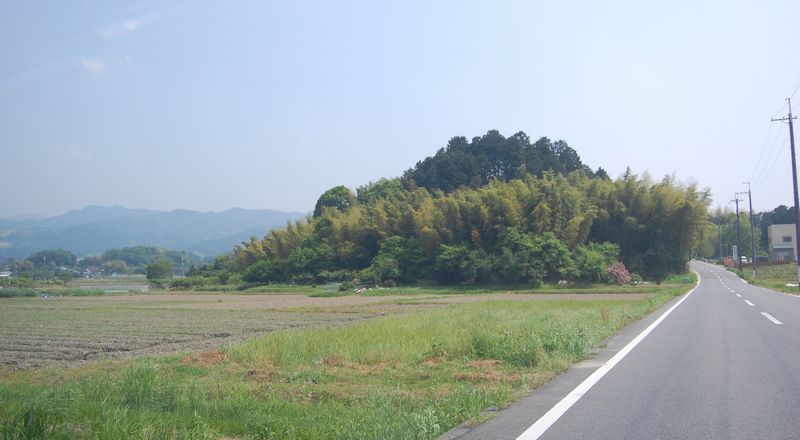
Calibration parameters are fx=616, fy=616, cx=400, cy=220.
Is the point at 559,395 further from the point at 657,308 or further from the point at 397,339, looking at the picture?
the point at 657,308

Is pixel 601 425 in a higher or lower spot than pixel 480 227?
lower

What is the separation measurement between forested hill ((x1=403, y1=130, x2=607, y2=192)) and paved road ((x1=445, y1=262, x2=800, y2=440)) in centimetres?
6123

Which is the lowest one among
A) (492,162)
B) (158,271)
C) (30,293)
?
(30,293)

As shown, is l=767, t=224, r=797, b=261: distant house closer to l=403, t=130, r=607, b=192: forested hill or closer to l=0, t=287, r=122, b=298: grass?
l=403, t=130, r=607, b=192: forested hill

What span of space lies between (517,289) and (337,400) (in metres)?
39.8

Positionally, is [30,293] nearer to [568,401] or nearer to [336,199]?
[336,199]

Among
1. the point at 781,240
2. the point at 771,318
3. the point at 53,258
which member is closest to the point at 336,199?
the point at 781,240

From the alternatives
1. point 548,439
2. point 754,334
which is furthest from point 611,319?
point 548,439

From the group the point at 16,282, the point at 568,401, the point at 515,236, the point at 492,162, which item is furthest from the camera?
the point at 492,162

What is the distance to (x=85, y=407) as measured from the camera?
6.03m

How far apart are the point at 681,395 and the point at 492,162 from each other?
7054cm

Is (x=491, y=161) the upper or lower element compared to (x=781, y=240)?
upper

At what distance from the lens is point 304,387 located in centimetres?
787

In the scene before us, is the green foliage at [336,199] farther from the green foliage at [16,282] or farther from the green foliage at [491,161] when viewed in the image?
the green foliage at [16,282]
